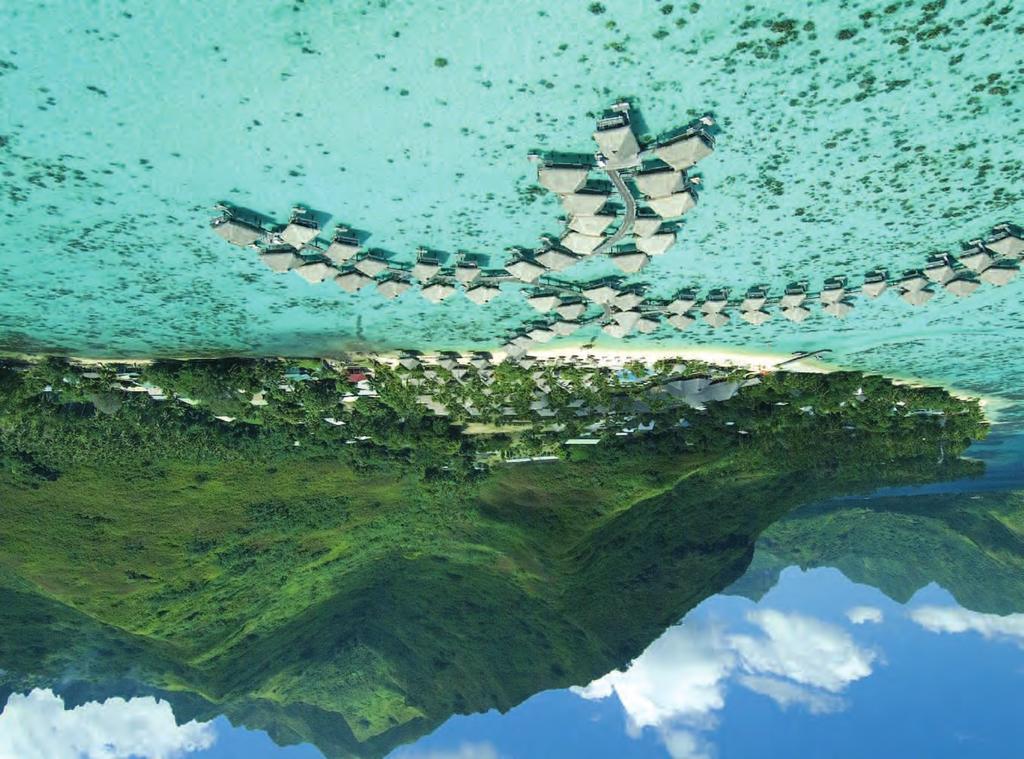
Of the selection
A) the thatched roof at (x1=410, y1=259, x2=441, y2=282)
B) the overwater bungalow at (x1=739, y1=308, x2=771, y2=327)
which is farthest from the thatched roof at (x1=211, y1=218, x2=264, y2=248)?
the overwater bungalow at (x1=739, y1=308, x2=771, y2=327)

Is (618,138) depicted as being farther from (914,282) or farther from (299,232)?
(914,282)

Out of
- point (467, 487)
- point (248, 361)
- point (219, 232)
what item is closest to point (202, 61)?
point (219, 232)

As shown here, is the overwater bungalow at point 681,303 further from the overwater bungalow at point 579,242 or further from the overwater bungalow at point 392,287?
the overwater bungalow at point 392,287

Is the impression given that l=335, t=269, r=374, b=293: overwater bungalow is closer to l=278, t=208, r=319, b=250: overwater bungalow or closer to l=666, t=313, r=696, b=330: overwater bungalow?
l=278, t=208, r=319, b=250: overwater bungalow

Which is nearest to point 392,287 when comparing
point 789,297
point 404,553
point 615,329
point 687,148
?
point 615,329

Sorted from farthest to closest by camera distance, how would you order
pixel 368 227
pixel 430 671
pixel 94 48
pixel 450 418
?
pixel 430 671 → pixel 450 418 → pixel 368 227 → pixel 94 48

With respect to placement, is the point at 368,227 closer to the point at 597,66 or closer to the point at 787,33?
the point at 597,66

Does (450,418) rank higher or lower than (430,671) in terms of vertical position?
higher
